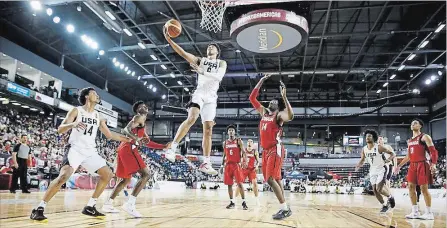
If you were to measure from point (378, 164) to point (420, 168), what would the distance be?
82cm

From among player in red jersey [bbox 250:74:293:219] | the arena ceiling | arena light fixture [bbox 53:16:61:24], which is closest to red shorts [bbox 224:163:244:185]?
player in red jersey [bbox 250:74:293:219]

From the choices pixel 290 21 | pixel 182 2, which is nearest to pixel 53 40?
pixel 182 2

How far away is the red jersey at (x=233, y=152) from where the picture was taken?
26.7ft

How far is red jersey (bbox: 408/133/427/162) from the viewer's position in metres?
6.81

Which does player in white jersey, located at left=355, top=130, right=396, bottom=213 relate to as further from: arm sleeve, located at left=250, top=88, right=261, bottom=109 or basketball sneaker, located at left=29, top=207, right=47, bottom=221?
basketball sneaker, located at left=29, top=207, right=47, bottom=221

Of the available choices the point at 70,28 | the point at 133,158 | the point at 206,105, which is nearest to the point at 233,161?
the point at 133,158

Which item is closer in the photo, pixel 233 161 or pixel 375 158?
pixel 375 158

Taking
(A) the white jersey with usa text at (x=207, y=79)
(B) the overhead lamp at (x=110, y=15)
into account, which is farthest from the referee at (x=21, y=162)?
(A) the white jersey with usa text at (x=207, y=79)

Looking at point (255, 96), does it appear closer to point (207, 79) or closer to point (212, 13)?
point (207, 79)

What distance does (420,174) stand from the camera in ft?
21.9

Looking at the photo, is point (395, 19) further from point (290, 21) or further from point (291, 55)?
point (290, 21)

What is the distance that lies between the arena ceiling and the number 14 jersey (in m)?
8.48

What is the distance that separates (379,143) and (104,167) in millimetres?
5730

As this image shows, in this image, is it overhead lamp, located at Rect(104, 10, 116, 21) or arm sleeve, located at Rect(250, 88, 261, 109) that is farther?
overhead lamp, located at Rect(104, 10, 116, 21)
